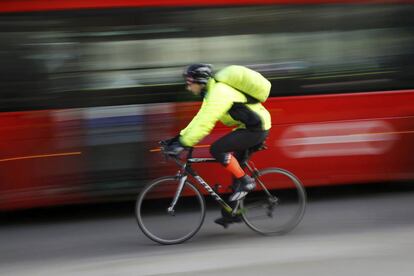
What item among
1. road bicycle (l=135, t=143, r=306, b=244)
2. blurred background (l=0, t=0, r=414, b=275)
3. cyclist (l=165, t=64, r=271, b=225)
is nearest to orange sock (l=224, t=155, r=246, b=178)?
cyclist (l=165, t=64, r=271, b=225)

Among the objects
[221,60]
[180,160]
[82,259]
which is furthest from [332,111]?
[82,259]

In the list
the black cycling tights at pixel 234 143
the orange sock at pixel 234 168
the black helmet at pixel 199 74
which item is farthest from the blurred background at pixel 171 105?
the black helmet at pixel 199 74

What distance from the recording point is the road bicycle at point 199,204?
215 inches

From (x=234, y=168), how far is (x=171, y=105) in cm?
120

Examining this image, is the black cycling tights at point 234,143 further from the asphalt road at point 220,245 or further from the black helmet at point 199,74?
the asphalt road at point 220,245

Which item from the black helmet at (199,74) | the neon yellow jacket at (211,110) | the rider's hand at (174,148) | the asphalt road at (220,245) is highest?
the black helmet at (199,74)

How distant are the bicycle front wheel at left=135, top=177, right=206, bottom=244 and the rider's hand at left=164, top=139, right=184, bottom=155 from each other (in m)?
0.32

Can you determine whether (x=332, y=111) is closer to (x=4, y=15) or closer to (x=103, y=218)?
(x=103, y=218)

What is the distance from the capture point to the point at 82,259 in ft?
17.1

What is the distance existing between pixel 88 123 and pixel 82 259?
1503 mm

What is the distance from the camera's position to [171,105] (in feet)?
20.6

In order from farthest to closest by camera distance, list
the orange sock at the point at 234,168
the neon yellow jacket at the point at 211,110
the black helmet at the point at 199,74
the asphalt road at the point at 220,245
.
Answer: the orange sock at the point at 234,168, the black helmet at the point at 199,74, the neon yellow jacket at the point at 211,110, the asphalt road at the point at 220,245

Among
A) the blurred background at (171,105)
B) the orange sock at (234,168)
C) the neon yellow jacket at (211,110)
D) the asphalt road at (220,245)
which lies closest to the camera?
the asphalt road at (220,245)

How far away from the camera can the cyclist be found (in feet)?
16.9
